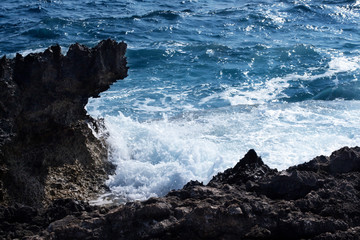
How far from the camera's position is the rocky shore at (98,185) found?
350cm

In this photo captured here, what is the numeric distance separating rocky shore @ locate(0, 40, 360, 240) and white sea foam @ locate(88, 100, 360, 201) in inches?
22.8

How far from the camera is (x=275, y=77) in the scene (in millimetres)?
13758

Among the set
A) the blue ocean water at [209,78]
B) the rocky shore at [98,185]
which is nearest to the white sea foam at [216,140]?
the blue ocean water at [209,78]

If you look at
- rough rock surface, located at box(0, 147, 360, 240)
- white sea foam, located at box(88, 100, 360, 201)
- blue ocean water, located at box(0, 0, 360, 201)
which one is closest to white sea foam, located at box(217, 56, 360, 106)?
blue ocean water, located at box(0, 0, 360, 201)

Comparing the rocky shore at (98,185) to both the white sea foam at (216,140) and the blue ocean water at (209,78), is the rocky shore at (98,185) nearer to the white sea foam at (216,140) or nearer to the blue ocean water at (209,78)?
the white sea foam at (216,140)

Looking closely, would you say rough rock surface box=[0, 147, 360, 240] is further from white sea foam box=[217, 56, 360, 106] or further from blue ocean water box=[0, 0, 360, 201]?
white sea foam box=[217, 56, 360, 106]

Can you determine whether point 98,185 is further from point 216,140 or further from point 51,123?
point 216,140

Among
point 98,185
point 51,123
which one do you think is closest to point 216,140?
point 98,185

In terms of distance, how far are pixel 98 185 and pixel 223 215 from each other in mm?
3306

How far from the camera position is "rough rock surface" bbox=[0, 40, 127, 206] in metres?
5.58

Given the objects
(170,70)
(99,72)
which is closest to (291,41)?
(170,70)

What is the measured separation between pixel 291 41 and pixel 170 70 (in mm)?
4880

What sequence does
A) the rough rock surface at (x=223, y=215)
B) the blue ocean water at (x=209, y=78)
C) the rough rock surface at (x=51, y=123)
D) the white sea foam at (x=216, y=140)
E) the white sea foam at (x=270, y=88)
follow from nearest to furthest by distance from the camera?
the rough rock surface at (x=223, y=215) → the rough rock surface at (x=51, y=123) → the white sea foam at (x=216, y=140) → the blue ocean water at (x=209, y=78) → the white sea foam at (x=270, y=88)

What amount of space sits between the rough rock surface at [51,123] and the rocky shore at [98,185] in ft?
0.04
